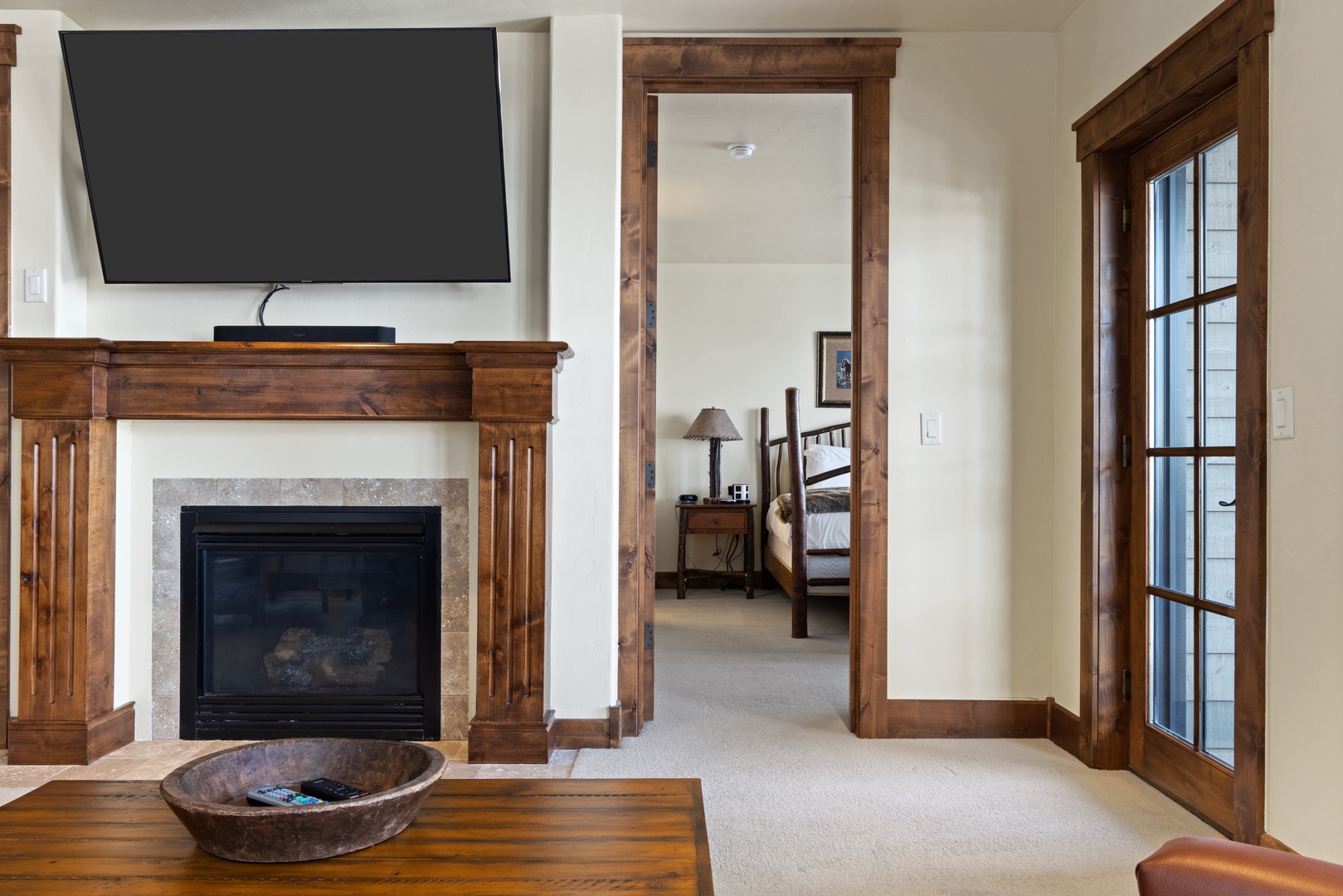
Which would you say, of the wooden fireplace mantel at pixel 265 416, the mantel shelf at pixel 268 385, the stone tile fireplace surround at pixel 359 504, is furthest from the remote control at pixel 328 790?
the stone tile fireplace surround at pixel 359 504

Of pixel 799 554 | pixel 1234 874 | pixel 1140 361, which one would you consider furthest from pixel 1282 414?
pixel 799 554

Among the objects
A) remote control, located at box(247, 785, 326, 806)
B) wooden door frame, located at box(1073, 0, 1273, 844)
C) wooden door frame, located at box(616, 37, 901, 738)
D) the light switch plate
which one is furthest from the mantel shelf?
the light switch plate

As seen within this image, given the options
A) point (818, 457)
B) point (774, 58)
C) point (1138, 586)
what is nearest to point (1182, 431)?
point (1138, 586)

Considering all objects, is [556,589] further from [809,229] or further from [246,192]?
[809,229]

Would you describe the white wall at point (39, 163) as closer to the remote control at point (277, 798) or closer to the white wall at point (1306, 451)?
the remote control at point (277, 798)

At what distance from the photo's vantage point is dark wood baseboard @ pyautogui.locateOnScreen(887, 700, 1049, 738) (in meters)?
3.17

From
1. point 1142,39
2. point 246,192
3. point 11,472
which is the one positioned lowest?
point 11,472

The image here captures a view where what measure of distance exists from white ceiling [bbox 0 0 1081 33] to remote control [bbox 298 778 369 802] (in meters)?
2.47

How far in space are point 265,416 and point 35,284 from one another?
0.91 metres

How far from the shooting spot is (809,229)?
19.6ft

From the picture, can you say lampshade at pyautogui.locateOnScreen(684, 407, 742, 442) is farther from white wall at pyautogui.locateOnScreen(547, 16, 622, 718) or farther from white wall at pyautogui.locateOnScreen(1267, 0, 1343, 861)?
white wall at pyautogui.locateOnScreen(1267, 0, 1343, 861)

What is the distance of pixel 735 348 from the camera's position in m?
7.06

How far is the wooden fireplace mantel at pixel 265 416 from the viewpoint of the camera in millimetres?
2844

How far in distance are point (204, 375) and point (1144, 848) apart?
117 inches
